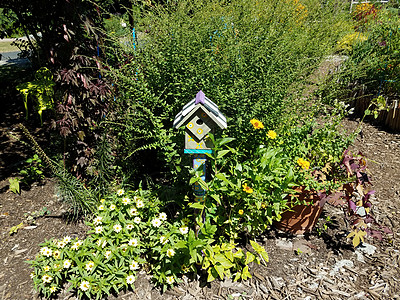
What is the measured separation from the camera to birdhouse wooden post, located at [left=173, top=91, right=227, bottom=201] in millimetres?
2057

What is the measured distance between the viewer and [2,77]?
23.0ft

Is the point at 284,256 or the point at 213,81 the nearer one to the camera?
the point at 284,256

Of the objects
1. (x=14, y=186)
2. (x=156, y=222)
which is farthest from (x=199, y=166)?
Result: (x=14, y=186)

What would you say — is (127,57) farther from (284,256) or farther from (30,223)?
(284,256)

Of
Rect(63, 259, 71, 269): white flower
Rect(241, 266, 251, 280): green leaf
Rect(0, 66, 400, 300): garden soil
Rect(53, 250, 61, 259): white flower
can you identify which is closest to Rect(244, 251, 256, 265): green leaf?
Rect(241, 266, 251, 280): green leaf

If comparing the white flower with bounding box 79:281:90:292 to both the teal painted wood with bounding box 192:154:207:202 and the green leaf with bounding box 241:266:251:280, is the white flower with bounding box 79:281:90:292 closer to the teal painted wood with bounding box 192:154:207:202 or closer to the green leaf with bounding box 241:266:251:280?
the teal painted wood with bounding box 192:154:207:202

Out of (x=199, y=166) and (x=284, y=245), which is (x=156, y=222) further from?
(x=284, y=245)

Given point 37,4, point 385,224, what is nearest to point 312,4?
point 385,224

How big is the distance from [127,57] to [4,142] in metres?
2.35

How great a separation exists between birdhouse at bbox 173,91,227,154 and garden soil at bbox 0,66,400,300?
103 centimetres

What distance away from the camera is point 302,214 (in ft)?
8.59

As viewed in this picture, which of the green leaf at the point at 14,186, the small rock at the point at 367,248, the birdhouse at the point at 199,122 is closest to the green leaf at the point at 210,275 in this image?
the birdhouse at the point at 199,122

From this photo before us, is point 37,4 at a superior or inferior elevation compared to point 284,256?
superior

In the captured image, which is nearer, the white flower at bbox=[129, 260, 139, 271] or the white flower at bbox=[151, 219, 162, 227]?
the white flower at bbox=[129, 260, 139, 271]
